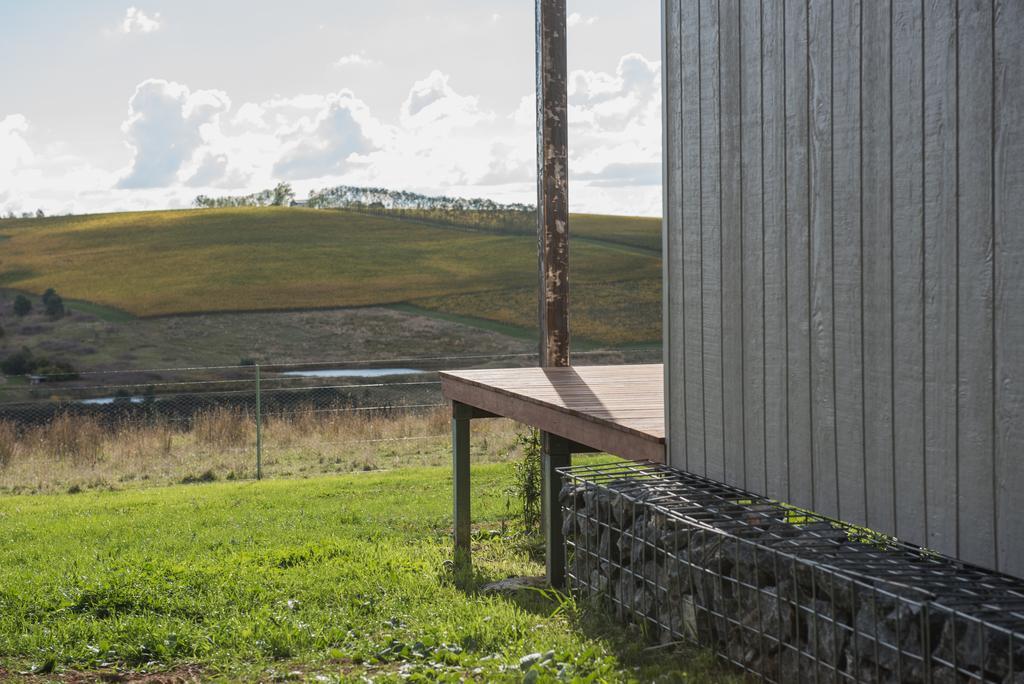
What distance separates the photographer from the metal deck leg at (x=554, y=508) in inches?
189

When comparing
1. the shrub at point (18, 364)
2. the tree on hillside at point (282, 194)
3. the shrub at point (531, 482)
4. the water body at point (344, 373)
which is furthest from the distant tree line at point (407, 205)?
the shrub at point (531, 482)

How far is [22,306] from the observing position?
3247cm

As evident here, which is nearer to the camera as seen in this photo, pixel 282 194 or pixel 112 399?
pixel 112 399

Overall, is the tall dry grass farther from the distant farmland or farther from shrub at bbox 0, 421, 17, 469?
the distant farmland

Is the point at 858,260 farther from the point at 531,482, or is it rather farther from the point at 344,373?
the point at 344,373

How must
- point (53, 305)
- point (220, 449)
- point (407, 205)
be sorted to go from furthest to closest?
point (407, 205) → point (53, 305) → point (220, 449)

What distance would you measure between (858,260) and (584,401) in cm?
211

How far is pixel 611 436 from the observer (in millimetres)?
4340

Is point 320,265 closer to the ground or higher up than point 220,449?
higher up

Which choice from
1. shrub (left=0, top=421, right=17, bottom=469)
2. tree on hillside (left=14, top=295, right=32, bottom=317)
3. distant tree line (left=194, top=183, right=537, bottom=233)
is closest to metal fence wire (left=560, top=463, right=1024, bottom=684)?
shrub (left=0, top=421, right=17, bottom=469)

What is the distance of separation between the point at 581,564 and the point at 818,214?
1.86m

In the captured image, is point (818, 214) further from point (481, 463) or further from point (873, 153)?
point (481, 463)

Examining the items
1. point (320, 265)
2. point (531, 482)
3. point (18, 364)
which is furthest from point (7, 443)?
point (320, 265)

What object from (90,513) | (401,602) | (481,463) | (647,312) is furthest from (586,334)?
(401,602)
